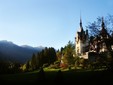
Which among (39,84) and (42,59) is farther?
(42,59)

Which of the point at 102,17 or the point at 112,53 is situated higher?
the point at 102,17

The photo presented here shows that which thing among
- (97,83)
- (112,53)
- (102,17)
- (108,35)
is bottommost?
(97,83)

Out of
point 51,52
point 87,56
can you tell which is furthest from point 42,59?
point 87,56

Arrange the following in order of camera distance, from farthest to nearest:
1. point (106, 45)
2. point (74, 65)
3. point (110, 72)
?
point (74, 65) → point (106, 45) → point (110, 72)

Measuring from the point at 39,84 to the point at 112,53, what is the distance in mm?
12219

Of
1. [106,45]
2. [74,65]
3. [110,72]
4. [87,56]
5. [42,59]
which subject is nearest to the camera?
[110,72]

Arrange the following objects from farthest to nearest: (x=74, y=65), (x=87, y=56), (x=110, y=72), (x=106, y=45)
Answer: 1. (x=87, y=56)
2. (x=74, y=65)
3. (x=106, y=45)
4. (x=110, y=72)

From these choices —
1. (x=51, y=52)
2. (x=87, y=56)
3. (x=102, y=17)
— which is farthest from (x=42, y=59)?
(x=102, y=17)

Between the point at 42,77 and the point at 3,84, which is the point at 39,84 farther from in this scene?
the point at 3,84

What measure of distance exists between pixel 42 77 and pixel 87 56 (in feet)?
208

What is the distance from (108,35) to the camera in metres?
46.1

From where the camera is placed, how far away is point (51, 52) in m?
146

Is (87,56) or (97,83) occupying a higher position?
(87,56)

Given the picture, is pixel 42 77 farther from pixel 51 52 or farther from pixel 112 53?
pixel 51 52
